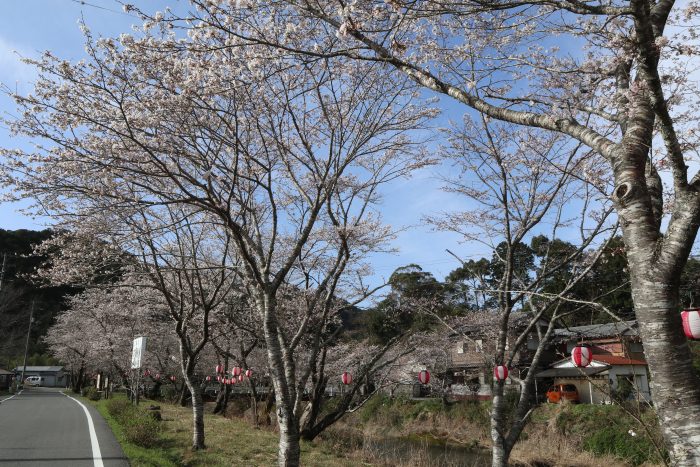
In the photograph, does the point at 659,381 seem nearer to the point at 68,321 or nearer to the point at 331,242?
the point at 331,242

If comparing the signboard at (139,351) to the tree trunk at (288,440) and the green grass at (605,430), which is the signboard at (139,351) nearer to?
the tree trunk at (288,440)

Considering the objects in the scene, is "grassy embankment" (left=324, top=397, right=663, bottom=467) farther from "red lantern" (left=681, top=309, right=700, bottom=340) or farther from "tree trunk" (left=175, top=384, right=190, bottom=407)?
"tree trunk" (left=175, top=384, right=190, bottom=407)

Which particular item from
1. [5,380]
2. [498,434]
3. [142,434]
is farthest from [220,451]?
[5,380]

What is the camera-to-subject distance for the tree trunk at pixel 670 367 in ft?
7.95

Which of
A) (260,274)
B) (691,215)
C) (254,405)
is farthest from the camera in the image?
(254,405)

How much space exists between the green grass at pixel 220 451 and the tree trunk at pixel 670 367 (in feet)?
25.5

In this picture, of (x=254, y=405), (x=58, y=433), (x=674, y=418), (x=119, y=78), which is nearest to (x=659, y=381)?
(x=674, y=418)

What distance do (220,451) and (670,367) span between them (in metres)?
9.38

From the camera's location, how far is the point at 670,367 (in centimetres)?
254

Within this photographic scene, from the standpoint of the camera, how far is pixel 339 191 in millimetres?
9812

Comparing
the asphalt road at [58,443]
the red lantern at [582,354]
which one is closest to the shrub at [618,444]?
the red lantern at [582,354]

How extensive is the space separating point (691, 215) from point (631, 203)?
30cm

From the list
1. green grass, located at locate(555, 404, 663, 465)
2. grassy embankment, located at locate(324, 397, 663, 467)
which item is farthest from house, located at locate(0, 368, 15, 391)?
green grass, located at locate(555, 404, 663, 465)

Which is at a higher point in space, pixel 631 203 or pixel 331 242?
pixel 331 242
